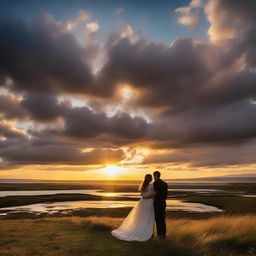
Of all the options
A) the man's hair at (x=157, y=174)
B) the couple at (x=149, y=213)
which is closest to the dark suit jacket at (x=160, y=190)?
the couple at (x=149, y=213)

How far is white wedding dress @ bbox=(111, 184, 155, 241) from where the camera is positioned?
13656mm

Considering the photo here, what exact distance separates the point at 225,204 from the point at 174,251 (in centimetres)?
5500

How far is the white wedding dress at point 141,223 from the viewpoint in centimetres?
1366

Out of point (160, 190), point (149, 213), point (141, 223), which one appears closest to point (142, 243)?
point (141, 223)

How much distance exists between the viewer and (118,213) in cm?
4691

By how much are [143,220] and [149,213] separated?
470 millimetres

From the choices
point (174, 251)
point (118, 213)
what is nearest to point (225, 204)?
point (118, 213)

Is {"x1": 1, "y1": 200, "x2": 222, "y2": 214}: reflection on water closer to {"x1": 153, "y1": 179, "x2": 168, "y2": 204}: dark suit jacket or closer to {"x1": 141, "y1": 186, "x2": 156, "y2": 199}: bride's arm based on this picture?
{"x1": 141, "y1": 186, "x2": 156, "y2": 199}: bride's arm

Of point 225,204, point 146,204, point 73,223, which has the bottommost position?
point 225,204

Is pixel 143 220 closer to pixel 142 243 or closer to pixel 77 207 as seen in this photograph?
pixel 142 243

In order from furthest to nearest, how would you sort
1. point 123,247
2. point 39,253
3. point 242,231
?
point 242,231, point 123,247, point 39,253

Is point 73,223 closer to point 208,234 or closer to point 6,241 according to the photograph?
point 6,241

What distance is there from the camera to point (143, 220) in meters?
14.0

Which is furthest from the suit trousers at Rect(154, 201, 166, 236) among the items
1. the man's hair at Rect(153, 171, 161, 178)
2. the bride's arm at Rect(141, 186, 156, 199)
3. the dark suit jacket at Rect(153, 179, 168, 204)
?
the man's hair at Rect(153, 171, 161, 178)
